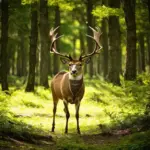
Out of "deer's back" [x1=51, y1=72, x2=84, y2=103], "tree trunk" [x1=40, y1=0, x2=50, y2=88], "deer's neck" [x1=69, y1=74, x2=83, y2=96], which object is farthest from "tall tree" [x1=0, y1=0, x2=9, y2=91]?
"deer's neck" [x1=69, y1=74, x2=83, y2=96]

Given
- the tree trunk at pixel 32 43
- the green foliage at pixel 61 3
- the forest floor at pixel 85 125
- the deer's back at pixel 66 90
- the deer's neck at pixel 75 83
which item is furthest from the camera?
the tree trunk at pixel 32 43

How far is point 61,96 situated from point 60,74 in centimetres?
88

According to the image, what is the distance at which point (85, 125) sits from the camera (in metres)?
13.7

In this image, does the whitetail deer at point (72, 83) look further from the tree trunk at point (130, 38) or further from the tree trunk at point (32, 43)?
the tree trunk at point (32, 43)

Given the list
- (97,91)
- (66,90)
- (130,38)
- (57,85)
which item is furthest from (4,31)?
(66,90)

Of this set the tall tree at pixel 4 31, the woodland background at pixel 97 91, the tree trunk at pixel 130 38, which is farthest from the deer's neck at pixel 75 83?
the tall tree at pixel 4 31

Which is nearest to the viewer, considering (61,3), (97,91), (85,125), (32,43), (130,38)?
(85,125)

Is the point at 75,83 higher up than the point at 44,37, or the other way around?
the point at 44,37

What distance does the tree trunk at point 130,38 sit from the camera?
55.2ft

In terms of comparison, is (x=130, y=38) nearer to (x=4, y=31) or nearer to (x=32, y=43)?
(x=4, y=31)

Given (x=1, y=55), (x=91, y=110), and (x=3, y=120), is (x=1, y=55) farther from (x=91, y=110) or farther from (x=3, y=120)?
(x=3, y=120)

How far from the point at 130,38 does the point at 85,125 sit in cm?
514

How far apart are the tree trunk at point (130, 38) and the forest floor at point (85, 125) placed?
1.91 meters

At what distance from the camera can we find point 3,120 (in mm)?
9328
